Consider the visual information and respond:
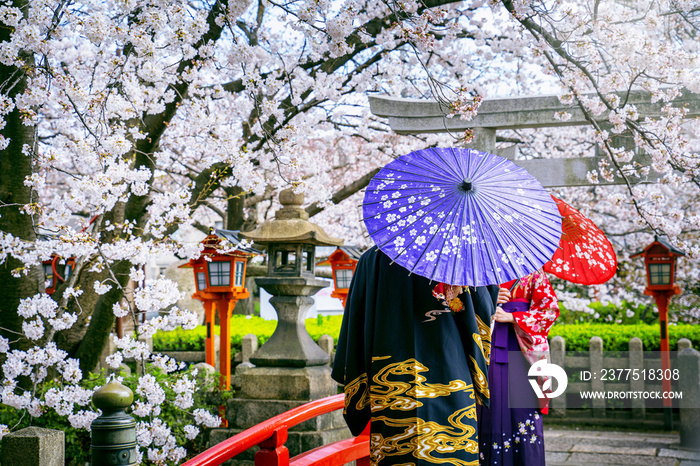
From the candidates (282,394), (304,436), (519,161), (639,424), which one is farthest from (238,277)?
(639,424)

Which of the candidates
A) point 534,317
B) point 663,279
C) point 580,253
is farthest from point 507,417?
point 663,279

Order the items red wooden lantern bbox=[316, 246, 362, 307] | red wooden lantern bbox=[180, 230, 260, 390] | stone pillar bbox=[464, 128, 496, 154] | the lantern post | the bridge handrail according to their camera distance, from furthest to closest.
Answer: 1. red wooden lantern bbox=[316, 246, 362, 307]
2. the lantern post
3. red wooden lantern bbox=[180, 230, 260, 390]
4. stone pillar bbox=[464, 128, 496, 154]
5. the bridge handrail

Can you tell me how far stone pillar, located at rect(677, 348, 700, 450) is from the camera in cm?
700

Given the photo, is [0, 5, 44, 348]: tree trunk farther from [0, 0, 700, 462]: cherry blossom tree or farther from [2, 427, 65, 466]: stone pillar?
[2, 427, 65, 466]: stone pillar

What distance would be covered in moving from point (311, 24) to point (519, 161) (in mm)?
3914

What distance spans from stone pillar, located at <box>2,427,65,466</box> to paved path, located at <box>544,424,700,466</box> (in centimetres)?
529

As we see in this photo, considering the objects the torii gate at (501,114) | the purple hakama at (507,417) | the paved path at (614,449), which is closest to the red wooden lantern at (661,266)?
the paved path at (614,449)

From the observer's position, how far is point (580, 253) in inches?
143

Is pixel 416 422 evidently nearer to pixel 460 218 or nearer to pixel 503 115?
pixel 460 218

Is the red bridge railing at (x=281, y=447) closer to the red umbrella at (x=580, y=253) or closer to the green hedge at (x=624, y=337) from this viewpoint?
the red umbrella at (x=580, y=253)

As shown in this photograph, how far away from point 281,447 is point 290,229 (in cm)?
301

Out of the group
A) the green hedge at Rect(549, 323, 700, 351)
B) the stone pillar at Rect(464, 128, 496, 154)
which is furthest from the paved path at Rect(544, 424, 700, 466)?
the stone pillar at Rect(464, 128, 496, 154)

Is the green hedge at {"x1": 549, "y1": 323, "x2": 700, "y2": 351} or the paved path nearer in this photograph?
A: the paved path

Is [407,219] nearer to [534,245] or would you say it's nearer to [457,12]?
[534,245]
